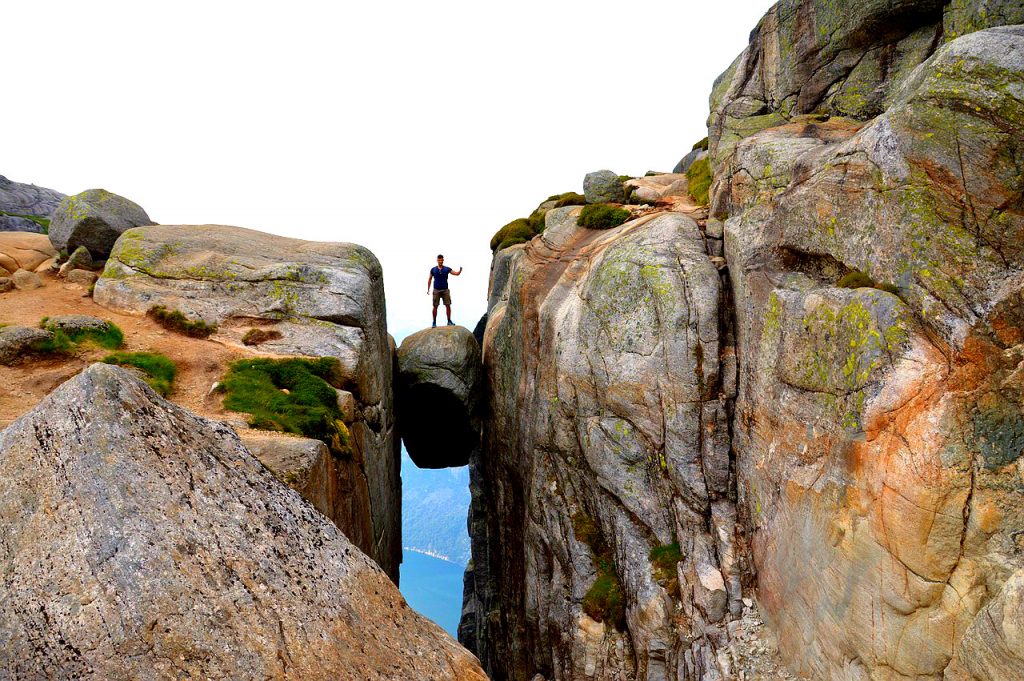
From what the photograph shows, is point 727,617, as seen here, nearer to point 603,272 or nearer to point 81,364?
point 603,272

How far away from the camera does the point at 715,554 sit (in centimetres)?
1830

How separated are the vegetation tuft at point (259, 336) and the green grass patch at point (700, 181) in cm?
1897

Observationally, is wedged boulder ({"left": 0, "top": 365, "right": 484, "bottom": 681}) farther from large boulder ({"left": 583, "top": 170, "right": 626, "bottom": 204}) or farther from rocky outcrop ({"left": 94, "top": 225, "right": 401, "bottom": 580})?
large boulder ({"left": 583, "top": 170, "right": 626, "bottom": 204})

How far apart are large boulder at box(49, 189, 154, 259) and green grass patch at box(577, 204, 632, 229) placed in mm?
24597

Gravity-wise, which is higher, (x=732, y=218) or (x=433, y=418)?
(x=732, y=218)

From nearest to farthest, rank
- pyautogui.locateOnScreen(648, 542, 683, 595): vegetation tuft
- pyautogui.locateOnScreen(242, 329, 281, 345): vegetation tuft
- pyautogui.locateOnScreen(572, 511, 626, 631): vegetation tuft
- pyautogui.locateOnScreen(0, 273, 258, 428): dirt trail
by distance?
pyautogui.locateOnScreen(0, 273, 258, 428): dirt trail, pyautogui.locateOnScreen(648, 542, 683, 595): vegetation tuft, pyautogui.locateOnScreen(572, 511, 626, 631): vegetation tuft, pyautogui.locateOnScreen(242, 329, 281, 345): vegetation tuft

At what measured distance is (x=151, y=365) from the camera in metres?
18.7

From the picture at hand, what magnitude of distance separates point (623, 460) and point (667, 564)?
378cm

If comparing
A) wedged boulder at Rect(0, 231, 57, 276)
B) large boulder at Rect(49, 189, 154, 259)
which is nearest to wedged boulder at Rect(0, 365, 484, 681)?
wedged boulder at Rect(0, 231, 57, 276)

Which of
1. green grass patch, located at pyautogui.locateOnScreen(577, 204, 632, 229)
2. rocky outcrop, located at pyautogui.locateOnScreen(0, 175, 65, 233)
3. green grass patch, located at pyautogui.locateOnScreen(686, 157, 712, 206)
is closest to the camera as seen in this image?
green grass patch, located at pyautogui.locateOnScreen(686, 157, 712, 206)

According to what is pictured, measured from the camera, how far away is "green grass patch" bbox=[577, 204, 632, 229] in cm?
2808

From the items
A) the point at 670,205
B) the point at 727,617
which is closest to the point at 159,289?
the point at 670,205

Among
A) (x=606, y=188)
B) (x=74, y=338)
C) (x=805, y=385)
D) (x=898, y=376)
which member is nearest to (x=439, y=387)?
(x=606, y=188)

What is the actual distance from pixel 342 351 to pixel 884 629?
18915mm
